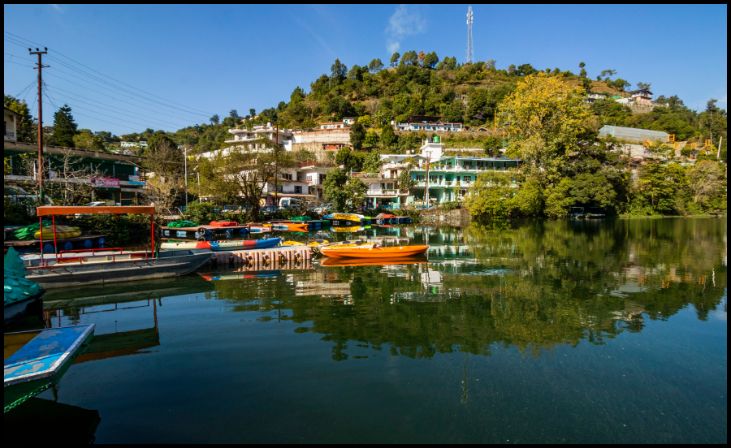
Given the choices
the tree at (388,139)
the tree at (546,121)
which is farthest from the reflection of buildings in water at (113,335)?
the tree at (388,139)

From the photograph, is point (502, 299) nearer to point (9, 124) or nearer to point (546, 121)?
point (9, 124)

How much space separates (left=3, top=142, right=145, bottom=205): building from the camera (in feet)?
102

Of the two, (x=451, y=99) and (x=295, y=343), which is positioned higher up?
(x=451, y=99)

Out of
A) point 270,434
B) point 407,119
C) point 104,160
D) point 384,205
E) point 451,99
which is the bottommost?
point 270,434

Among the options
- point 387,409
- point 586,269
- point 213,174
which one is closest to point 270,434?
point 387,409

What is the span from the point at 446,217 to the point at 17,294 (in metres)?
42.6

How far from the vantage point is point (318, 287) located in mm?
16266

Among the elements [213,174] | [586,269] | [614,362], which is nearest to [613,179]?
[586,269]

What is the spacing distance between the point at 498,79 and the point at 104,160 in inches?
3923

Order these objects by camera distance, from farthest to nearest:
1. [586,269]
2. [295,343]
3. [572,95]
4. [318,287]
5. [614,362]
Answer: [572,95]
[586,269]
[318,287]
[295,343]
[614,362]

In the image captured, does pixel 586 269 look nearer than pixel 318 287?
No

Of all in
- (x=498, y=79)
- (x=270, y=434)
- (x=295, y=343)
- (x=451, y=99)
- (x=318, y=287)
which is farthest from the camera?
(x=498, y=79)

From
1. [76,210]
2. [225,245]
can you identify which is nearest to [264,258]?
[225,245]

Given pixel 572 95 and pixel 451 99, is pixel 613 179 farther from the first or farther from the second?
pixel 451 99
